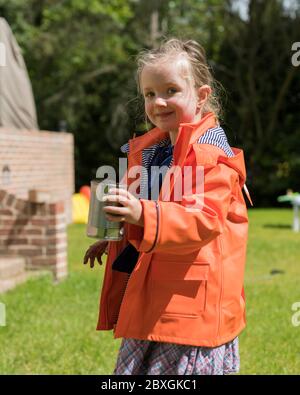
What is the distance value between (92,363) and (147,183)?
2.42 meters

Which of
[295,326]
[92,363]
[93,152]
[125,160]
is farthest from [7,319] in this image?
[93,152]

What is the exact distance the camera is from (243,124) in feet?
79.4

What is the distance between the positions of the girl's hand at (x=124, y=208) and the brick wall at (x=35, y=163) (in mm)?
8285

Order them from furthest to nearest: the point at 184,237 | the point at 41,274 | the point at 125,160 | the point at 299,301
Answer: the point at 41,274 < the point at 299,301 < the point at 125,160 < the point at 184,237

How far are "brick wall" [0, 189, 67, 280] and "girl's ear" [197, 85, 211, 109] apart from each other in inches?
206

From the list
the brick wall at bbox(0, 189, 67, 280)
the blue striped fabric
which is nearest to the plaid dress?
the blue striped fabric

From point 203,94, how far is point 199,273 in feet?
2.41

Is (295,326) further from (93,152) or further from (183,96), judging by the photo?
(93,152)

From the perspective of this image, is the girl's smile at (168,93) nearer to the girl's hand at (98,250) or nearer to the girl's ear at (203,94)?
the girl's ear at (203,94)

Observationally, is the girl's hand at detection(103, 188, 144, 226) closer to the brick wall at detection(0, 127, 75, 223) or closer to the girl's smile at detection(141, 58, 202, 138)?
the girl's smile at detection(141, 58, 202, 138)

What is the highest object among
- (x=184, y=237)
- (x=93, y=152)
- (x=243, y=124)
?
(x=184, y=237)

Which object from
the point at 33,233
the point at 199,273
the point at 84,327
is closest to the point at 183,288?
the point at 199,273

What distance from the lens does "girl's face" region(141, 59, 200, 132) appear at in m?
2.85

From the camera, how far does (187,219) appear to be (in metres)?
2.54
